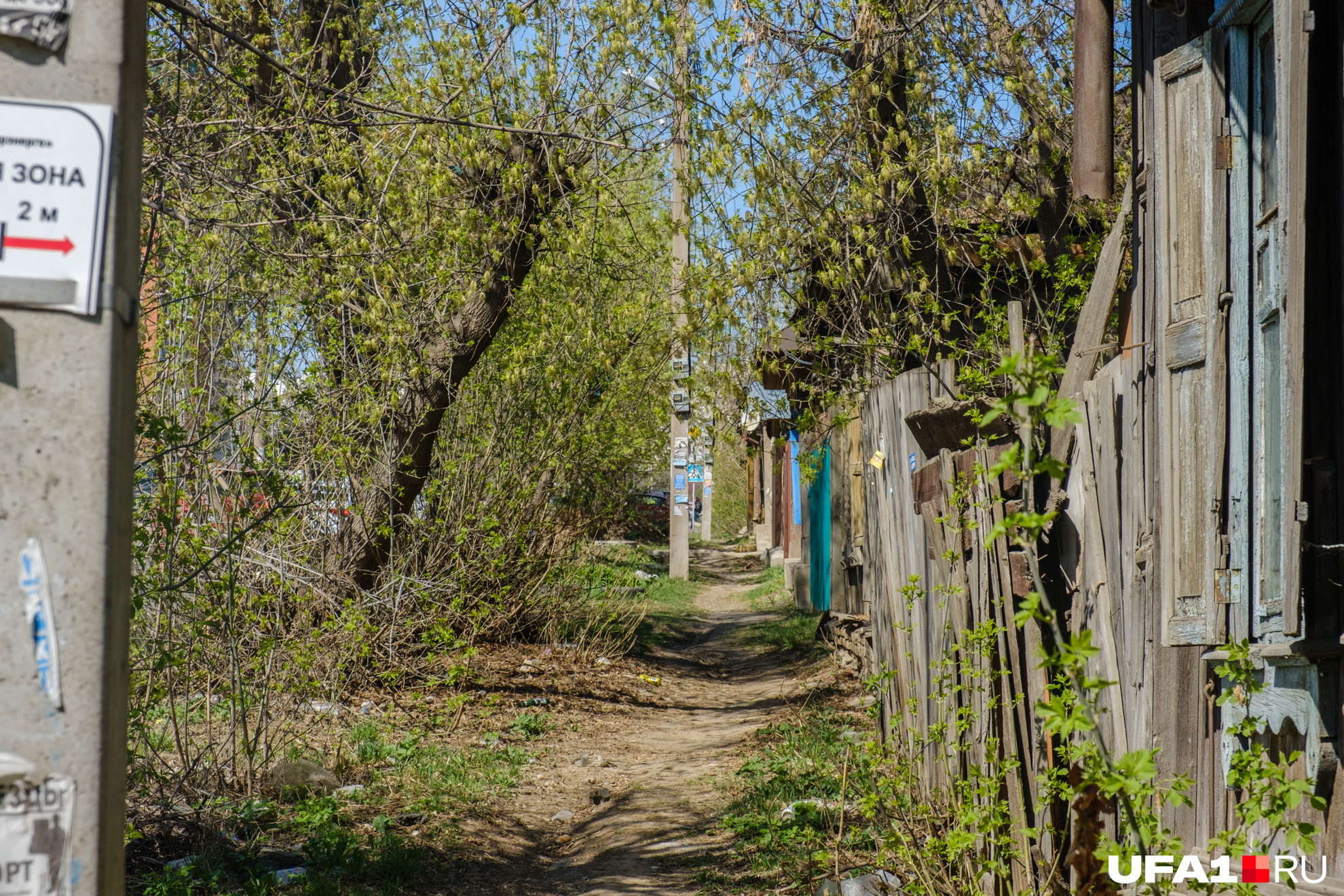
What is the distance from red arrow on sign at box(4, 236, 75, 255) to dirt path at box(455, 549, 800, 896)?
12.5 feet

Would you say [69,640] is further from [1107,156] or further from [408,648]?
[408,648]

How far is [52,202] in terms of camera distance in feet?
5.09

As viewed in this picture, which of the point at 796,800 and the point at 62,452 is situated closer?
the point at 62,452

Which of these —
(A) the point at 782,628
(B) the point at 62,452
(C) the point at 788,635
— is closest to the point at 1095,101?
(B) the point at 62,452

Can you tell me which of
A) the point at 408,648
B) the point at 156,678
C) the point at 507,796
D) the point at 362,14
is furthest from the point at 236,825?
the point at 362,14

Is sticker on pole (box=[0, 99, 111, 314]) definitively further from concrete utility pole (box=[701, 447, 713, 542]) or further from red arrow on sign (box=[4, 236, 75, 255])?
concrete utility pole (box=[701, 447, 713, 542])

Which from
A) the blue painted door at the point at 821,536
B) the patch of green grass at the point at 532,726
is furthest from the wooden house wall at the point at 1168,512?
the blue painted door at the point at 821,536

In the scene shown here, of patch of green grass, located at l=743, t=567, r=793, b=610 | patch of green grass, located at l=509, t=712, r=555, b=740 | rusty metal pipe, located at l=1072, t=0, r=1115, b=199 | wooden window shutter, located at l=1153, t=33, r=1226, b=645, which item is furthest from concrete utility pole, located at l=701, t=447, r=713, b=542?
wooden window shutter, located at l=1153, t=33, r=1226, b=645

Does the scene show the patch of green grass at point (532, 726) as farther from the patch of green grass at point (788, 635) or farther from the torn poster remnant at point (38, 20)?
the torn poster remnant at point (38, 20)

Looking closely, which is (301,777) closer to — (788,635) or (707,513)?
(788,635)

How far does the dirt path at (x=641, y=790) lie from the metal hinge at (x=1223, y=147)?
3.48 m

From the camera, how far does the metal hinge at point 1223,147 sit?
3.32 m

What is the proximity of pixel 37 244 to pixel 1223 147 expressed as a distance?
3.30 m

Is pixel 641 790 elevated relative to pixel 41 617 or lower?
lower
